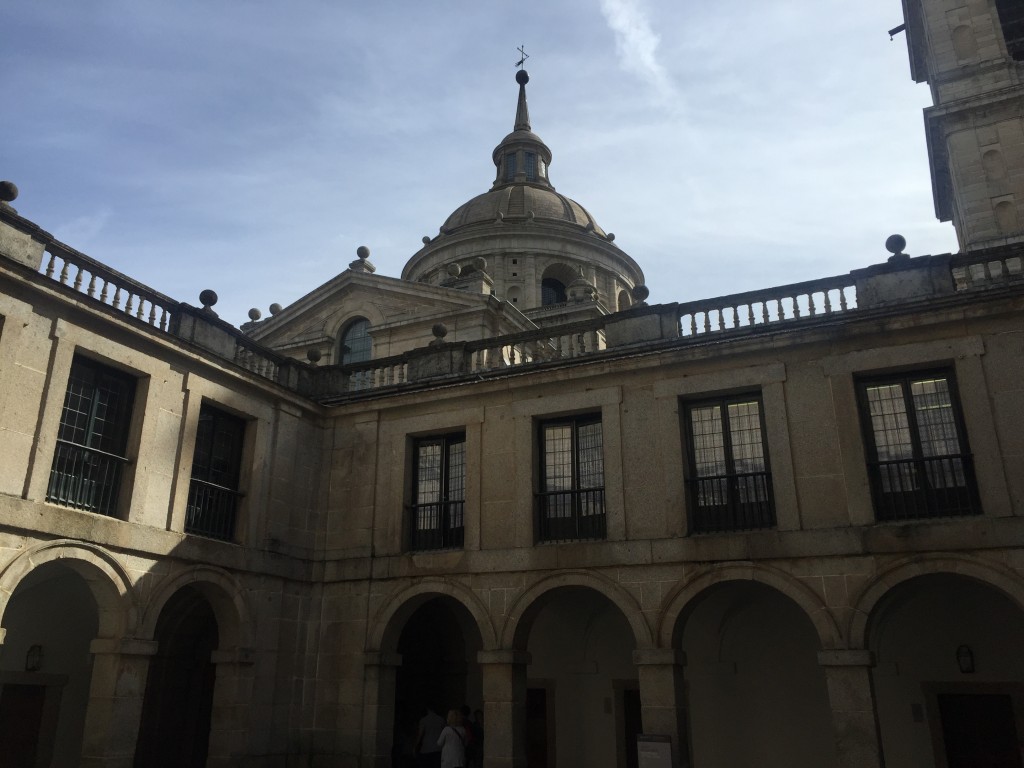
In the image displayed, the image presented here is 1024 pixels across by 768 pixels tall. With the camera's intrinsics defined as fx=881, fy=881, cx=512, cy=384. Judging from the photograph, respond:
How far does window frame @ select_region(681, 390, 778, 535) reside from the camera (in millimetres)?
12484

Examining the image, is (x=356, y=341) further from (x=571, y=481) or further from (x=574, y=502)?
(x=574, y=502)

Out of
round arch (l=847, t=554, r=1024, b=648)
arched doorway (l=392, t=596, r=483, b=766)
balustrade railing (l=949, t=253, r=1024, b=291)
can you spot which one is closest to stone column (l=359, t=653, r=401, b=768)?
arched doorway (l=392, t=596, r=483, b=766)

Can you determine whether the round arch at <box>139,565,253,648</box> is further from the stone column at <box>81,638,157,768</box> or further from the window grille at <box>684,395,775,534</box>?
the window grille at <box>684,395,775,534</box>

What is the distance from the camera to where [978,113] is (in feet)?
65.4

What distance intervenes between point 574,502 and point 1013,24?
16.7 m

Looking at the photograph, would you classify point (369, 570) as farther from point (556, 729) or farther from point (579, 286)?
point (579, 286)

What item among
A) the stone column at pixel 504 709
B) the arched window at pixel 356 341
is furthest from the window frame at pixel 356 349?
the stone column at pixel 504 709

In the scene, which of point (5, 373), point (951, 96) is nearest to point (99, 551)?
point (5, 373)

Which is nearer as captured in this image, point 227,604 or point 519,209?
point 227,604

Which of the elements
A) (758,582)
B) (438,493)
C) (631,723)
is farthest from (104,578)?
(631,723)

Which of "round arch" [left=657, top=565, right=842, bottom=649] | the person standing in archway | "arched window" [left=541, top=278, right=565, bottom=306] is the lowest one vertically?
the person standing in archway

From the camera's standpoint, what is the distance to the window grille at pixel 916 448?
1152 centimetres

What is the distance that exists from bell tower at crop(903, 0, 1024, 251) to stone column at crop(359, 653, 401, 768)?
1453cm

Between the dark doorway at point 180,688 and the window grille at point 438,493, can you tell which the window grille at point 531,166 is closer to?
the window grille at point 438,493
